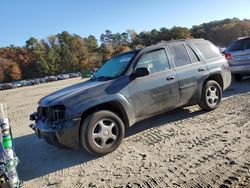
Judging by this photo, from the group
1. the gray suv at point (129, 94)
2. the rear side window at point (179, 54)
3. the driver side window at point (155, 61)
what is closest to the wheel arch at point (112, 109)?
the gray suv at point (129, 94)

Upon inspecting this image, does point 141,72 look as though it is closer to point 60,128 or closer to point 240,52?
point 60,128

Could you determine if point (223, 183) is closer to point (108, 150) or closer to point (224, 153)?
point (224, 153)

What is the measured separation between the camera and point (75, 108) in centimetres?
523

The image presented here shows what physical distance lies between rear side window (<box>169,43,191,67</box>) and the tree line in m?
89.9

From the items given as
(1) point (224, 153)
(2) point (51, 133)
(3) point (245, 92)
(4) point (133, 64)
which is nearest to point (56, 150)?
(2) point (51, 133)

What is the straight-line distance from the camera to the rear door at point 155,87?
19.8 ft

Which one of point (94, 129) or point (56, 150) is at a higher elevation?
point (94, 129)

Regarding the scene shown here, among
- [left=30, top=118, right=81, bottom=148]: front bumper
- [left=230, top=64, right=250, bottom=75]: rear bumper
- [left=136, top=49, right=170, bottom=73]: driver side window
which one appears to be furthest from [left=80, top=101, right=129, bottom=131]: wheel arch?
[left=230, top=64, right=250, bottom=75]: rear bumper

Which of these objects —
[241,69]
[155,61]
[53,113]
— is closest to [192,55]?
[155,61]

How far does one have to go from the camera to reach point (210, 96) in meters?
7.48

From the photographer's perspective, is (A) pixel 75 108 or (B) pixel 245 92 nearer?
(A) pixel 75 108

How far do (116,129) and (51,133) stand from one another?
1.15 m

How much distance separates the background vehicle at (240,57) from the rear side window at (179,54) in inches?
187

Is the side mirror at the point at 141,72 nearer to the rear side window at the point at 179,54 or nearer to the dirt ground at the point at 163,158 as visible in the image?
the rear side window at the point at 179,54
